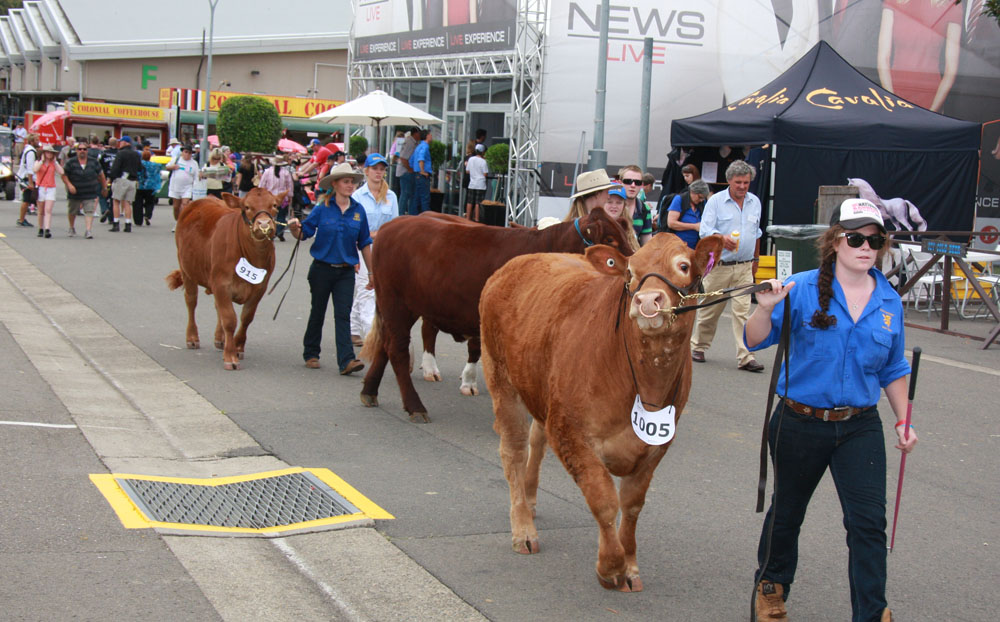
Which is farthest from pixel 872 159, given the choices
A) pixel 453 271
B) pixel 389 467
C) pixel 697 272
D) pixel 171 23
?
pixel 171 23

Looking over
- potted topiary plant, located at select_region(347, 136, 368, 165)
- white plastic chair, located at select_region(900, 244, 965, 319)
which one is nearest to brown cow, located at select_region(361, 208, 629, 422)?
white plastic chair, located at select_region(900, 244, 965, 319)

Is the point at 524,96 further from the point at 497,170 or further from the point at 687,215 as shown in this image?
the point at 687,215

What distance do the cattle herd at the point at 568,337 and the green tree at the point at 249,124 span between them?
32693 millimetres

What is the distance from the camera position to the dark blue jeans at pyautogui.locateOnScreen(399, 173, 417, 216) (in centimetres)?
2412

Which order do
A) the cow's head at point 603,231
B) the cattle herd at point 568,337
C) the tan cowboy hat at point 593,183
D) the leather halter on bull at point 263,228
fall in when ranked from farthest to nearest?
1. the leather halter on bull at point 263,228
2. the tan cowboy hat at point 593,183
3. the cow's head at point 603,231
4. the cattle herd at point 568,337

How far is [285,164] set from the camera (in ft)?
77.9

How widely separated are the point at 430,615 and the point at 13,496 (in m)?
2.73

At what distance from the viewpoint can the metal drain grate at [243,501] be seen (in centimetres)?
577

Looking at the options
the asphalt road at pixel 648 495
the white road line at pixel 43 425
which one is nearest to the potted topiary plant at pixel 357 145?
the asphalt road at pixel 648 495

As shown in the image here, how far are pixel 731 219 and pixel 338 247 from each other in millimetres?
4105

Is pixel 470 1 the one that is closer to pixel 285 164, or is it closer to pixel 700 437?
pixel 285 164

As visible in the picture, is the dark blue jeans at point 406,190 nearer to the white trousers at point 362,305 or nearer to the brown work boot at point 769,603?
the white trousers at point 362,305

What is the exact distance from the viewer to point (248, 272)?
33.9 feet

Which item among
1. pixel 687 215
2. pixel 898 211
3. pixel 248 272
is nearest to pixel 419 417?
pixel 248 272
